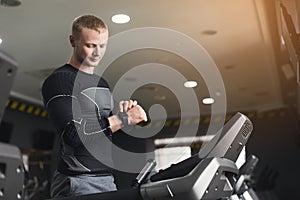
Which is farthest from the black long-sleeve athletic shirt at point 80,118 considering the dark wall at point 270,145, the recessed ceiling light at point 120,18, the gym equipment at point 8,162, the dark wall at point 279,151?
the dark wall at point 279,151

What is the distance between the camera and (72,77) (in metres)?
1.75

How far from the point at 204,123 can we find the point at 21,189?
371 inches

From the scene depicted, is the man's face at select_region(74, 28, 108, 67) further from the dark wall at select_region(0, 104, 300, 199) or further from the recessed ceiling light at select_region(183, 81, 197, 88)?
the dark wall at select_region(0, 104, 300, 199)

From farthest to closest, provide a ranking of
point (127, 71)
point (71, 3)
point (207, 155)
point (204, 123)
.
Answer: point (204, 123), point (127, 71), point (71, 3), point (207, 155)

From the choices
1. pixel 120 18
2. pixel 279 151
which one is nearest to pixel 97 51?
pixel 120 18

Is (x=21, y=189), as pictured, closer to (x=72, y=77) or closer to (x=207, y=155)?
(x=207, y=155)

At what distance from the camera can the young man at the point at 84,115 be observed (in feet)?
5.22

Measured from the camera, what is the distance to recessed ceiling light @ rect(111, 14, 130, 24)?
16.2 ft

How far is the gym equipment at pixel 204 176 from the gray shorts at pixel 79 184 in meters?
0.39

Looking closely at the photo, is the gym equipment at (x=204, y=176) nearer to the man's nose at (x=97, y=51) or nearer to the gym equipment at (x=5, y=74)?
the gym equipment at (x=5, y=74)

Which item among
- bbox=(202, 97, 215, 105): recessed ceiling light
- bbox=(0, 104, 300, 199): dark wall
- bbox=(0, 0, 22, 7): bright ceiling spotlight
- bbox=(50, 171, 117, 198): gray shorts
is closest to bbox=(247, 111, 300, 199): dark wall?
bbox=(0, 104, 300, 199): dark wall

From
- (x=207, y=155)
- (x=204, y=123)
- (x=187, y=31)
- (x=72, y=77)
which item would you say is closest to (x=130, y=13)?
Answer: (x=187, y=31)

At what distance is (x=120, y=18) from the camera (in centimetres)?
500

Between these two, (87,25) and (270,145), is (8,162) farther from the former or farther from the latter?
(270,145)
